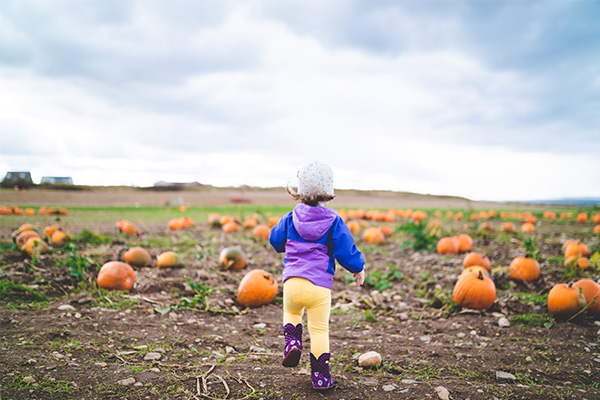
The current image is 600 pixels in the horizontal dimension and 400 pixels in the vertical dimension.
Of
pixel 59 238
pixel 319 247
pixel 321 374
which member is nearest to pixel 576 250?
pixel 319 247

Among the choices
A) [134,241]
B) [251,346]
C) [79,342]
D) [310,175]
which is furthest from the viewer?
[134,241]

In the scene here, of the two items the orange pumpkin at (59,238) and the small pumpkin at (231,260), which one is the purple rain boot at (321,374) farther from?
the orange pumpkin at (59,238)

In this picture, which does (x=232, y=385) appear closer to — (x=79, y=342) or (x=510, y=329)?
(x=79, y=342)

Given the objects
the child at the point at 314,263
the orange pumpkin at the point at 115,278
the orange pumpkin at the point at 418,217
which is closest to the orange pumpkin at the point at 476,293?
the child at the point at 314,263

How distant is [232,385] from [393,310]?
10.7ft

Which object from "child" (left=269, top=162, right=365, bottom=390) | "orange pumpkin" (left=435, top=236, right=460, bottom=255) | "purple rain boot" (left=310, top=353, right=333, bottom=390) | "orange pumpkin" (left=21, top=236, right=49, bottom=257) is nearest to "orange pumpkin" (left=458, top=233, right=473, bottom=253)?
"orange pumpkin" (left=435, top=236, right=460, bottom=255)

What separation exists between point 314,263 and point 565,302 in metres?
3.95

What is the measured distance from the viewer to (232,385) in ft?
11.4

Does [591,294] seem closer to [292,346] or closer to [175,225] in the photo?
[292,346]

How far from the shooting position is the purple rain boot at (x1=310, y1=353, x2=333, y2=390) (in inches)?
134

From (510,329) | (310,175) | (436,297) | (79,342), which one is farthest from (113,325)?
(510,329)

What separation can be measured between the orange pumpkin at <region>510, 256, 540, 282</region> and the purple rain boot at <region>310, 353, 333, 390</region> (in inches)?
198

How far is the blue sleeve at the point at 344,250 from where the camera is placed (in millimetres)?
3549

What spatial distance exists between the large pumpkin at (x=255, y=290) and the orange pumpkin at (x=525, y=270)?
4.46 m
